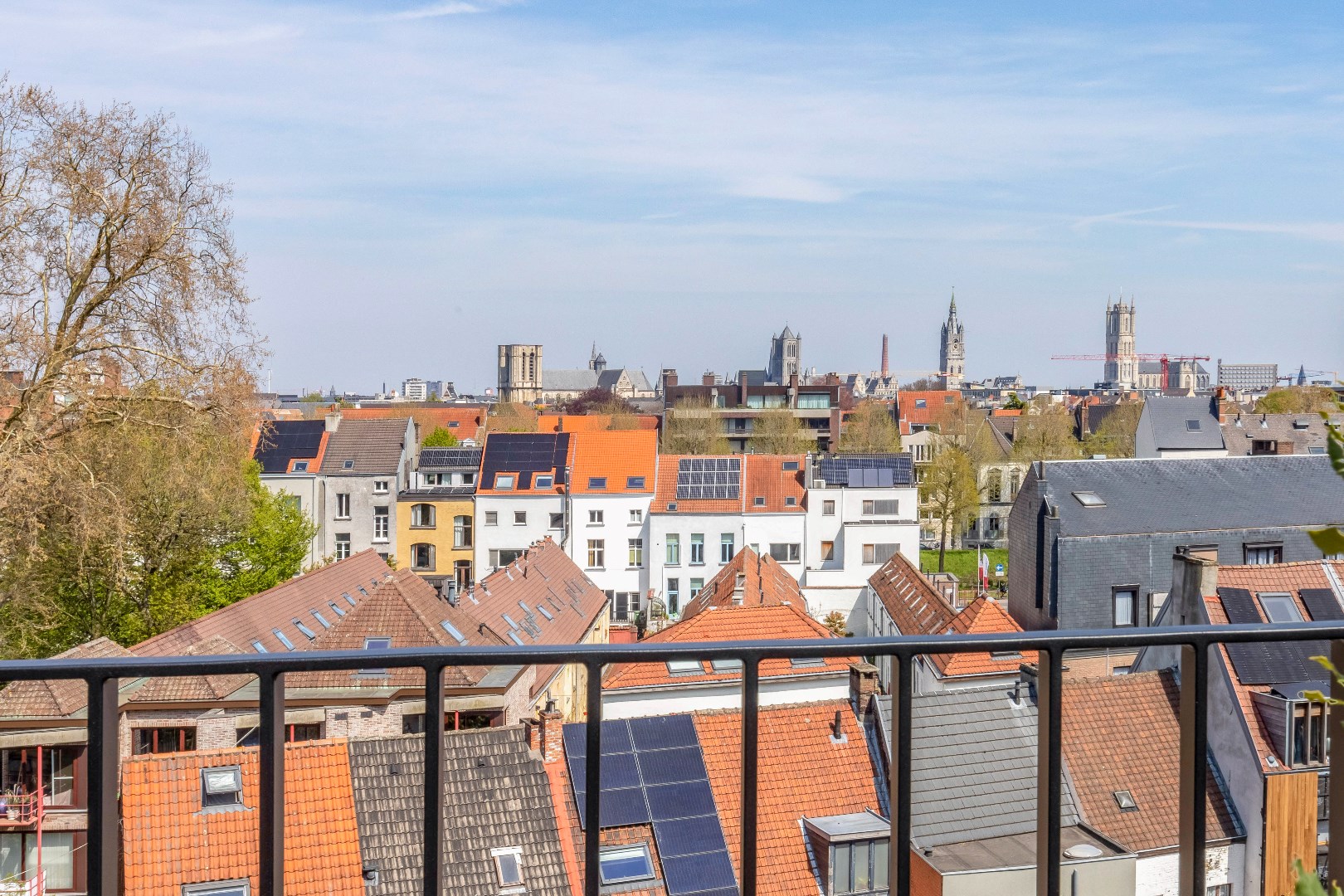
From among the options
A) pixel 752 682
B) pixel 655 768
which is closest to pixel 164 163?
pixel 655 768

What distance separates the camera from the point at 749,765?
5.78ft

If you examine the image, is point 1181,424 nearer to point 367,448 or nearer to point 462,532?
point 462,532

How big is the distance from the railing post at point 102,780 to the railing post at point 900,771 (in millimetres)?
1196

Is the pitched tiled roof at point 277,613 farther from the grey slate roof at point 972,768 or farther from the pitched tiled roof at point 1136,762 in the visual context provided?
the grey slate roof at point 972,768

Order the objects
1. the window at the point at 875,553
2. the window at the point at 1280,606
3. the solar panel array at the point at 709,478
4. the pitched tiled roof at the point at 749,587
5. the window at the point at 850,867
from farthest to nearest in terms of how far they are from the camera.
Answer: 1. the solar panel array at the point at 709,478
2. the window at the point at 875,553
3. the pitched tiled roof at the point at 749,587
4. the window at the point at 1280,606
5. the window at the point at 850,867

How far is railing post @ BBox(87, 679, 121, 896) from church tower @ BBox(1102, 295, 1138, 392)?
20120 centimetres

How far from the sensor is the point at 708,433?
5200 cm

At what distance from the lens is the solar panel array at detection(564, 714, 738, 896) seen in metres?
2.16

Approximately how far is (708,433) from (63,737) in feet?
165

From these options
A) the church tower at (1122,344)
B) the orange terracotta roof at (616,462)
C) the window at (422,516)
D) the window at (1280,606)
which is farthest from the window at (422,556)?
the church tower at (1122,344)

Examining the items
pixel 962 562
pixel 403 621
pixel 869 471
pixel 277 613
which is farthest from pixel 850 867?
pixel 962 562

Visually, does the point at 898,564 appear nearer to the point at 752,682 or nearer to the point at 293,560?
the point at 293,560

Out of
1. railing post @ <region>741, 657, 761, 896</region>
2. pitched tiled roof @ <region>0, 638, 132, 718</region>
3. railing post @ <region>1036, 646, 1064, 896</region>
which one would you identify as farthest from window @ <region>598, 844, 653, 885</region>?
pitched tiled roof @ <region>0, 638, 132, 718</region>

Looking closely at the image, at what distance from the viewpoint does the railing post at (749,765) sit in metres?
1.70
